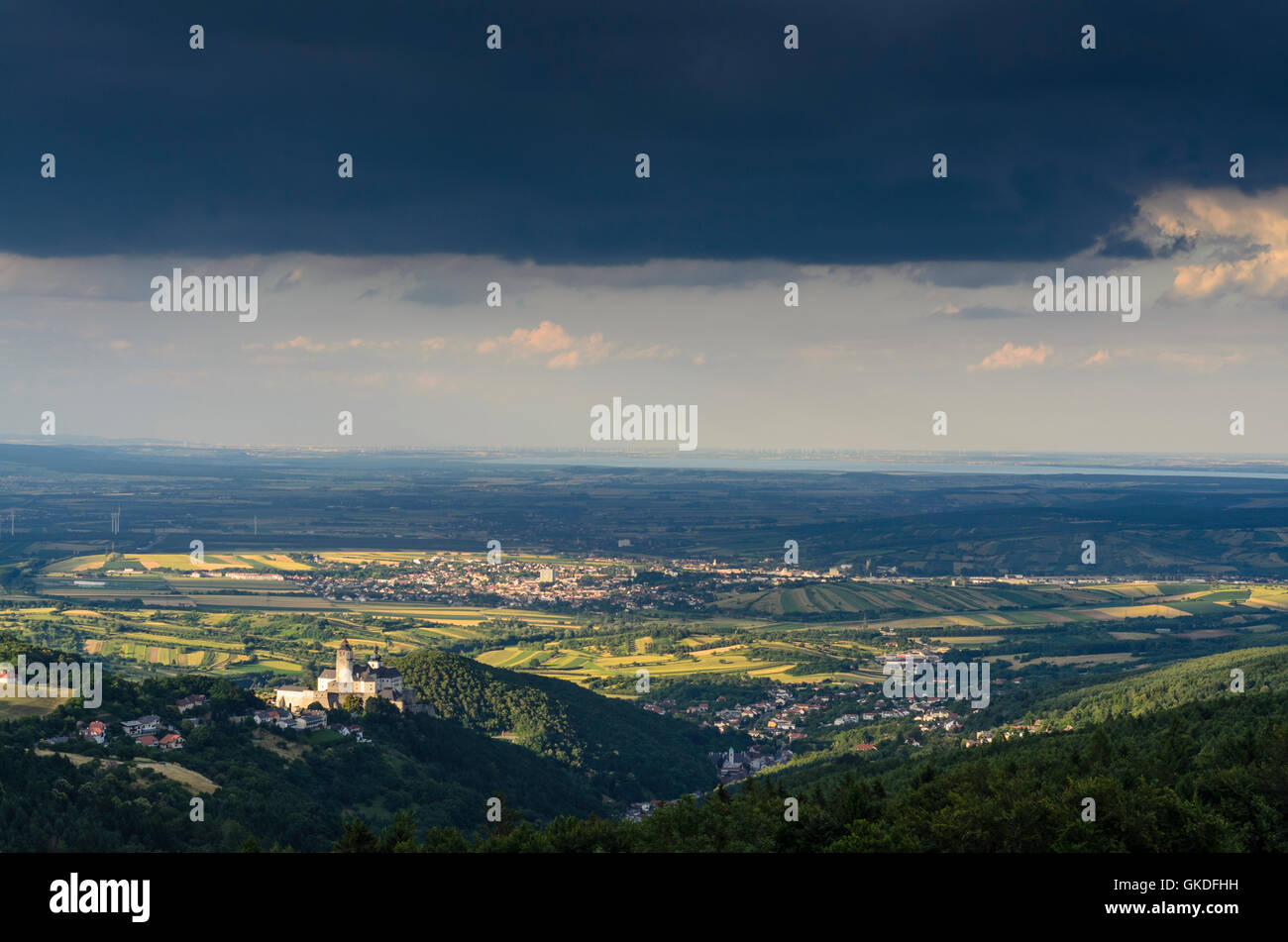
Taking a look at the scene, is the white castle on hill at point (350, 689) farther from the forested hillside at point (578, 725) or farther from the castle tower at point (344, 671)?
the forested hillside at point (578, 725)

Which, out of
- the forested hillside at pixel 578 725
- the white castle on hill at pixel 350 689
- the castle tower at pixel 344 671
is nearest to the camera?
the white castle on hill at pixel 350 689

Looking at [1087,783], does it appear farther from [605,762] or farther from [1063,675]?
[1063,675]

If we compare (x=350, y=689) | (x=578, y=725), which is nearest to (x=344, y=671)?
(x=350, y=689)

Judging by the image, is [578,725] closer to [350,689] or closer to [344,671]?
[350,689]

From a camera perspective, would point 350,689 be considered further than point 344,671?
No

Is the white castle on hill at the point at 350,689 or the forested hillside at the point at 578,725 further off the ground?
the white castle on hill at the point at 350,689

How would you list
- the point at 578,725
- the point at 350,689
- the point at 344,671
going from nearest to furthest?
the point at 350,689 < the point at 344,671 < the point at 578,725

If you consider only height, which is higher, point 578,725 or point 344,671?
point 344,671

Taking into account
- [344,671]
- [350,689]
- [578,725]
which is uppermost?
[344,671]

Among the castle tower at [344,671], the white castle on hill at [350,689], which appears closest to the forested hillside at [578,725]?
the white castle on hill at [350,689]
